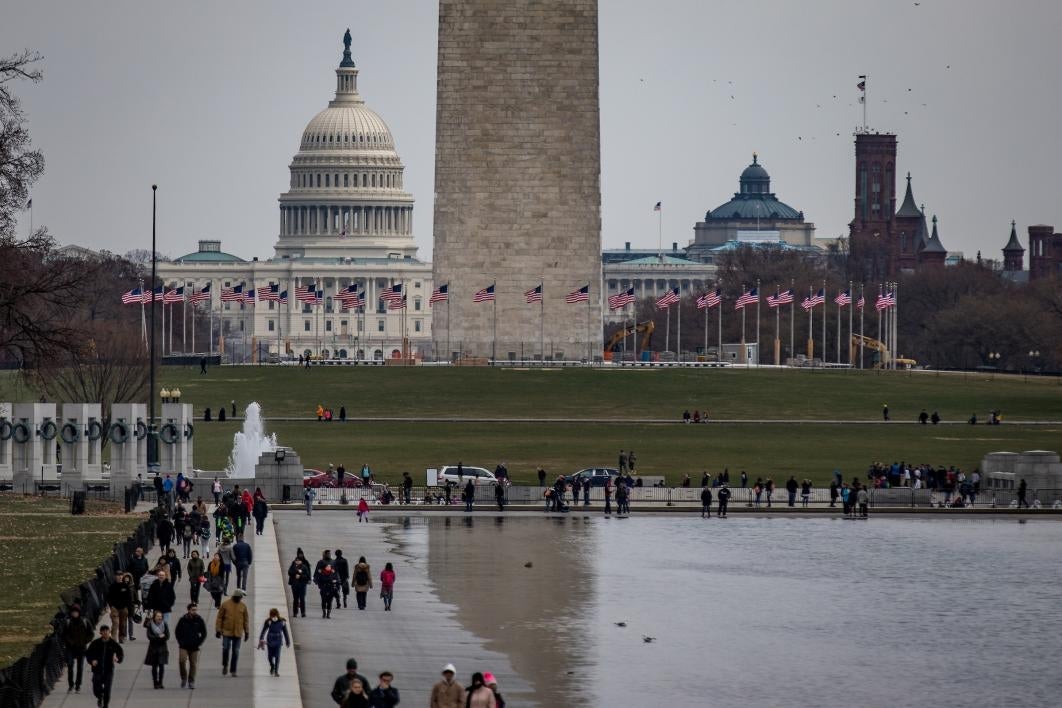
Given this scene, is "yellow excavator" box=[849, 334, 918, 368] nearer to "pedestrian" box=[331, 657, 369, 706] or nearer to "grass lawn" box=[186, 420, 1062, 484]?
"grass lawn" box=[186, 420, 1062, 484]

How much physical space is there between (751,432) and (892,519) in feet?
70.8

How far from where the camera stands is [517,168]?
11650cm

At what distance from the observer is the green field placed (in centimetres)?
7938

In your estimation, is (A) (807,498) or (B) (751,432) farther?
(B) (751,432)

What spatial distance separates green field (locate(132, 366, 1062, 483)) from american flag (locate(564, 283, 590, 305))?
16.4 feet

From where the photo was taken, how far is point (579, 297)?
115 meters

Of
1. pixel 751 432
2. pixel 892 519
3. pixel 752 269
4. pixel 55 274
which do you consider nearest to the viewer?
pixel 55 274

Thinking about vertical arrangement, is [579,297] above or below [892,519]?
above

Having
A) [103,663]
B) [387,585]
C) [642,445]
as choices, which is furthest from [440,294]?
[103,663]

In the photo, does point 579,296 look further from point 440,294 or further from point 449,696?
point 449,696

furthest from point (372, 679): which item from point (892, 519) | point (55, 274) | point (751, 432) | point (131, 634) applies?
point (751, 432)

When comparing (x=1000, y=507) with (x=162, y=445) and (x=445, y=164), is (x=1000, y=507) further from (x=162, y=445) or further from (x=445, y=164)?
(x=445, y=164)

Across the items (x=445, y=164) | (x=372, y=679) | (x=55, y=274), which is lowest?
(x=372, y=679)

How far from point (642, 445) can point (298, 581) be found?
4175 cm
